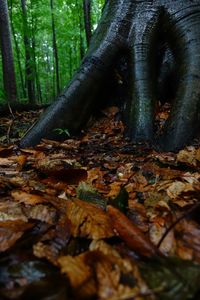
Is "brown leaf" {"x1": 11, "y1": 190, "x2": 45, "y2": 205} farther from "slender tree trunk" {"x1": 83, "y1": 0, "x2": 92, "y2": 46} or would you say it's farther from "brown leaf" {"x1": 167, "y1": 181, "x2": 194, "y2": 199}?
"slender tree trunk" {"x1": 83, "y1": 0, "x2": 92, "y2": 46}

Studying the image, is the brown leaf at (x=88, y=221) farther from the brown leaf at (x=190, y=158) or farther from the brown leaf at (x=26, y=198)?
the brown leaf at (x=190, y=158)

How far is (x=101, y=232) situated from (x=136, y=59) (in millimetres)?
2686

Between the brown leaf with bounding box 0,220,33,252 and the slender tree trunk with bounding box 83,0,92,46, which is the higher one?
the slender tree trunk with bounding box 83,0,92,46

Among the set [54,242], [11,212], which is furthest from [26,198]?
[54,242]

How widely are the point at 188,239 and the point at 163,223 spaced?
0.16 meters

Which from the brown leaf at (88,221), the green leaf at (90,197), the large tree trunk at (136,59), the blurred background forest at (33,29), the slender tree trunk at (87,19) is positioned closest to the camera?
the brown leaf at (88,221)

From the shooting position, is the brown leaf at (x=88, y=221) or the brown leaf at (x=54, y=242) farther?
the brown leaf at (x=88, y=221)

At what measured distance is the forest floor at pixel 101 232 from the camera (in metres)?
0.84

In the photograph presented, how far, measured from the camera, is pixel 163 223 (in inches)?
50.1

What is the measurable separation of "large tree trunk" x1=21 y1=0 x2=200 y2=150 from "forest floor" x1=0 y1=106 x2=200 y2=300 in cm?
111

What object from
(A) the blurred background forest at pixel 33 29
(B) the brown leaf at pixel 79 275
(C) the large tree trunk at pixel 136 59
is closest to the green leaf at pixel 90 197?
(B) the brown leaf at pixel 79 275

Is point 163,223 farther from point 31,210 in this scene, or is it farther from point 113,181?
point 113,181

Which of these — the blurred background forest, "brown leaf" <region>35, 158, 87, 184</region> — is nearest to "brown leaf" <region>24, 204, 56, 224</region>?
"brown leaf" <region>35, 158, 87, 184</region>

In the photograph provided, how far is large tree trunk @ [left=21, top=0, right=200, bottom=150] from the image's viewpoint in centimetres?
321
